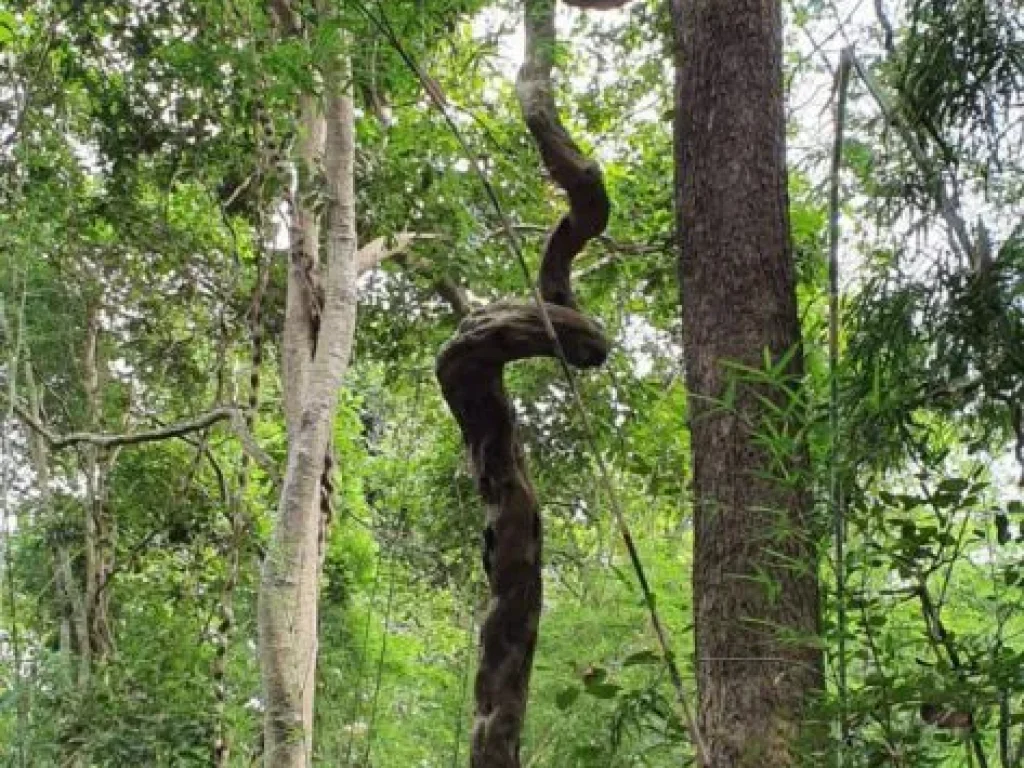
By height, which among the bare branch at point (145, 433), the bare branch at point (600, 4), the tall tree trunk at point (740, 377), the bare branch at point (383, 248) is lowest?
the tall tree trunk at point (740, 377)

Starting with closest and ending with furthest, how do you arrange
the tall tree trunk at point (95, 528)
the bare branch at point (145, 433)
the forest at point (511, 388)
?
1. the forest at point (511, 388)
2. the bare branch at point (145, 433)
3. the tall tree trunk at point (95, 528)

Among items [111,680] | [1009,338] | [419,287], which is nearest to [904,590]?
[1009,338]

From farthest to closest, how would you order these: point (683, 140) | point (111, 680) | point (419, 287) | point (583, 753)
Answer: point (419, 287) < point (111, 680) < point (683, 140) < point (583, 753)

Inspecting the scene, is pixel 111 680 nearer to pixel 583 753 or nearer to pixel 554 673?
pixel 554 673

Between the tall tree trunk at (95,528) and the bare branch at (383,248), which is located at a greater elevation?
the bare branch at (383,248)

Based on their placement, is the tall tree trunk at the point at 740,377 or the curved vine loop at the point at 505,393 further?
the curved vine loop at the point at 505,393

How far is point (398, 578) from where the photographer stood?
17.5 feet

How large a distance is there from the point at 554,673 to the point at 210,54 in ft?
6.75

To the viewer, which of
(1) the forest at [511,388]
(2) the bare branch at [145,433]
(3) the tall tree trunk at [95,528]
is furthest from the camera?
(3) the tall tree trunk at [95,528]

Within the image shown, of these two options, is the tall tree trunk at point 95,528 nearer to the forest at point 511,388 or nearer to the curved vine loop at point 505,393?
the forest at point 511,388

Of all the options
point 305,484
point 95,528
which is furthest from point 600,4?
point 95,528

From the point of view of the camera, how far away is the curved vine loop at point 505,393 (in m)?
1.88

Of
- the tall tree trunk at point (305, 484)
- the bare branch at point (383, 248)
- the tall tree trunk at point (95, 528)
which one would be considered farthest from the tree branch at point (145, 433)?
the tall tree trunk at point (95, 528)

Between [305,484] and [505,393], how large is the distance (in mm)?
1425
